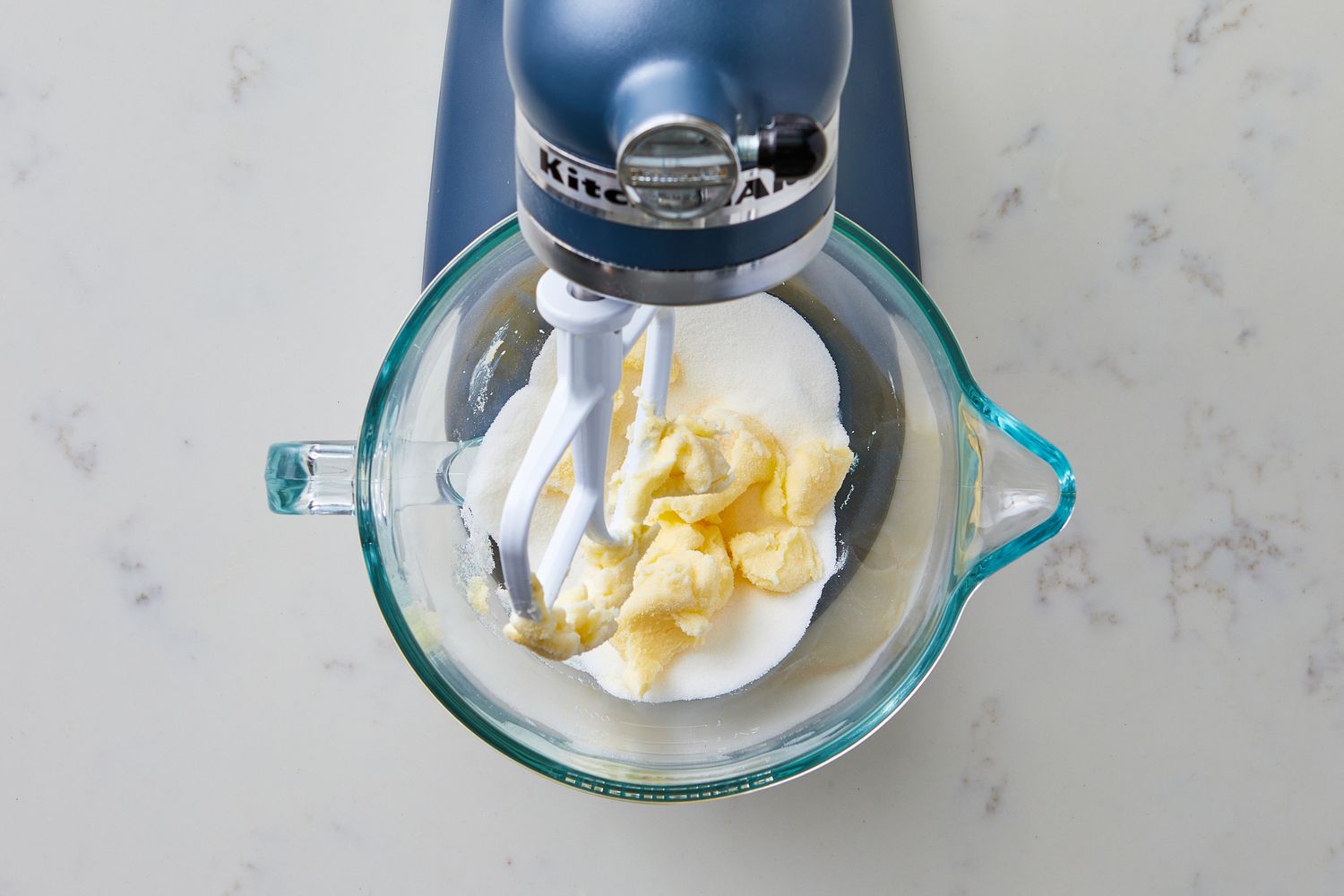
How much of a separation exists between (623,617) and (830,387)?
0.48 feet

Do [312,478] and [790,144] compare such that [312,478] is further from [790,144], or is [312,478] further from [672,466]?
[790,144]

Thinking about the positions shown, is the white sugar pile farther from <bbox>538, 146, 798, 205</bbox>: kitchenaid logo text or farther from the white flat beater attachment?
<bbox>538, 146, 798, 205</bbox>: kitchenaid logo text

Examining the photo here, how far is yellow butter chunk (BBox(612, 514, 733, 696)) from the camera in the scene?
533 millimetres

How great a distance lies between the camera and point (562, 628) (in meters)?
0.46

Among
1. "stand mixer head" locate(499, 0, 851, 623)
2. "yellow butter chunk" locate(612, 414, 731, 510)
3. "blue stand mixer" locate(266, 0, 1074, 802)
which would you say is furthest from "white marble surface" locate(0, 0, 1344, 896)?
"stand mixer head" locate(499, 0, 851, 623)

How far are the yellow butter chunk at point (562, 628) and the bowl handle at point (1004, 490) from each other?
17 cm

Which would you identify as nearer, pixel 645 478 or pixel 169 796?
pixel 645 478

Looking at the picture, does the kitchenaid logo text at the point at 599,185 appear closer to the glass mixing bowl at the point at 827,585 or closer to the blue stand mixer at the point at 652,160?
the blue stand mixer at the point at 652,160

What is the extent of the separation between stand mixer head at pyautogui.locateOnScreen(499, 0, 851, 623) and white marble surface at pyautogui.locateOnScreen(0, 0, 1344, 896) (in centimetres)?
40

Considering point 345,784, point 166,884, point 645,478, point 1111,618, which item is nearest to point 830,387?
point 645,478

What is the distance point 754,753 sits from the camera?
1.85ft

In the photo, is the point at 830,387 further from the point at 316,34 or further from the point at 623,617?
the point at 316,34

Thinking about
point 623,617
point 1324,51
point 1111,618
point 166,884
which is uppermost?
point 1324,51

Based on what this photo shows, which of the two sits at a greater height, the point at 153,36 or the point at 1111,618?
the point at 153,36
